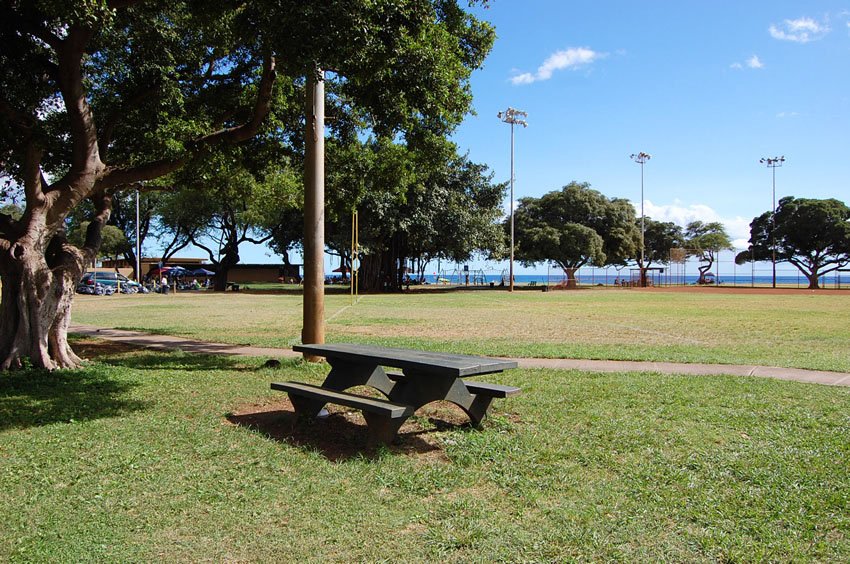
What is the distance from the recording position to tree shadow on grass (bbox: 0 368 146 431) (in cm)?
588

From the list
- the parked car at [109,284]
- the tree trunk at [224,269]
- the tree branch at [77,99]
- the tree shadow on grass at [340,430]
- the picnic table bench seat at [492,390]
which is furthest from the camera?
the tree trunk at [224,269]

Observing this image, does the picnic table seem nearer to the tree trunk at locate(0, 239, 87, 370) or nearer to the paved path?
the paved path

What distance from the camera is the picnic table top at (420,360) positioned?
476 centimetres

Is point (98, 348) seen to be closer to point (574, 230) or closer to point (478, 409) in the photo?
point (478, 409)

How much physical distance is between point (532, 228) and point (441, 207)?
21.8 m

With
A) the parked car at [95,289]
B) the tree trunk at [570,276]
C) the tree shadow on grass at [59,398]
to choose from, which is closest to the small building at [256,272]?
the tree trunk at [570,276]

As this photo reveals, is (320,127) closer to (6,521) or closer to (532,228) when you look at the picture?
(6,521)

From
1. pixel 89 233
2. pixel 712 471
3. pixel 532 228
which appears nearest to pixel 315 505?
pixel 712 471

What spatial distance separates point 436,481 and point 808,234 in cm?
6908

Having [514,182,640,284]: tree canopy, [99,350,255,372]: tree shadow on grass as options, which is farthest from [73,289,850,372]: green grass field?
[514,182,640,284]: tree canopy

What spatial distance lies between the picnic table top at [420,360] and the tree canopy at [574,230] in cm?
5473

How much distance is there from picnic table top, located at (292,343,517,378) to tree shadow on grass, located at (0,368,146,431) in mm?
2161

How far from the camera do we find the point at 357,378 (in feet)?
19.7

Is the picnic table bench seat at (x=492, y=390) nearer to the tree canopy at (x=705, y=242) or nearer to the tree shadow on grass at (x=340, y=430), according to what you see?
the tree shadow on grass at (x=340, y=430)
